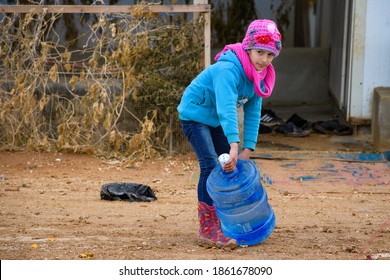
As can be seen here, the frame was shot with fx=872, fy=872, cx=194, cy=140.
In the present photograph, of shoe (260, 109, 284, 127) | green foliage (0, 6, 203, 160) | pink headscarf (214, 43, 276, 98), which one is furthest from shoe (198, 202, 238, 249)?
shoe (260, 109, 284, 127)

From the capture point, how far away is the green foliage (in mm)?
10352

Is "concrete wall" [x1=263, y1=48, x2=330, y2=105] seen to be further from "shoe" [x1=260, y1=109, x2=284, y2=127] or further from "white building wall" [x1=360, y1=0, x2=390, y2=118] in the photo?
"white building wall" [x1=360, y1=0, x2=390, y2=118]

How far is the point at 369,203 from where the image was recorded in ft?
27.0

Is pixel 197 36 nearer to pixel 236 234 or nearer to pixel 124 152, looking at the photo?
pixel 124 152

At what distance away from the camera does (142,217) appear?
7.35 meters

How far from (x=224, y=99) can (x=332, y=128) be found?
7.17m

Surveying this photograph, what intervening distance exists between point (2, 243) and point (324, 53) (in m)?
10.1

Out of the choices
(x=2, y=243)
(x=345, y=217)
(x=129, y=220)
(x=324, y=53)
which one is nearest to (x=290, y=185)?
(x=345, y=217)

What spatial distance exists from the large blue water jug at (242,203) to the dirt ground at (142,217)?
4.8 inches

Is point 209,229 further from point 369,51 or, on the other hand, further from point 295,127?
point 295,127

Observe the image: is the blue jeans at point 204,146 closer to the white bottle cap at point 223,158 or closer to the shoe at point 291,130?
the white bottle cap at point 223,158

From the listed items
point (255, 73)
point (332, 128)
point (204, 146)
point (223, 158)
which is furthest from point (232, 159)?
point (332, 128)

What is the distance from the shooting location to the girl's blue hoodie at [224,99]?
18.6 feet

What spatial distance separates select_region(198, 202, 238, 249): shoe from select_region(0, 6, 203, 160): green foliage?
13.7 feet
